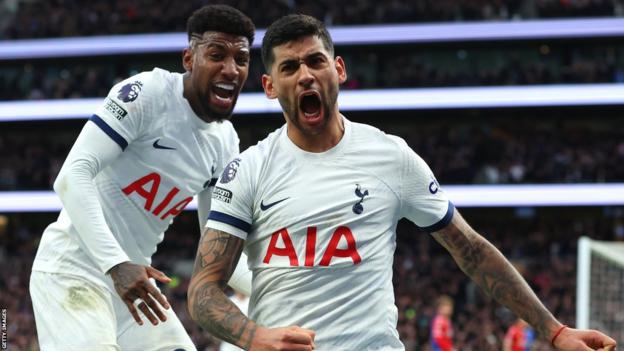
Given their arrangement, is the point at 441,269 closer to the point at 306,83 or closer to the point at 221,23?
the point at 221,23

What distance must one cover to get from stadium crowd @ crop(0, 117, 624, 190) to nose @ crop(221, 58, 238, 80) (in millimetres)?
24541

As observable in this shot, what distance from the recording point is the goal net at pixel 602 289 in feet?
43.5

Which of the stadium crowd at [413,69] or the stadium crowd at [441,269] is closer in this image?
the stadium crowd at [441,269]

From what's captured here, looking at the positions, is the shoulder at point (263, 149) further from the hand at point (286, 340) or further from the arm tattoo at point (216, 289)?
the hand at point (286, 340)

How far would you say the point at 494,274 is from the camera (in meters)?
4.19

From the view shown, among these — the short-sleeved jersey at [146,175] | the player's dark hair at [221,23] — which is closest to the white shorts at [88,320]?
the short-sleeved jersey at [146,175]

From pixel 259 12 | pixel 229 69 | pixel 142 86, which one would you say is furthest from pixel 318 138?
pixel 259 12

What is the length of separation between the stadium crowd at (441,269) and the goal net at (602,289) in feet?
16.9

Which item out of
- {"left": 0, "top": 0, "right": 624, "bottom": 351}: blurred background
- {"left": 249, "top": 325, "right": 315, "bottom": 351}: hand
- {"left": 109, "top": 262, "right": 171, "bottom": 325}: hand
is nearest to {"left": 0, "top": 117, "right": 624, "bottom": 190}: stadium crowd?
{"left": 0, "top": 0, "right": 624, "bottom": 351}: blurred background

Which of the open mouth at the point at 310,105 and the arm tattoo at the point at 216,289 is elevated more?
the open mouth at the point at 310,105

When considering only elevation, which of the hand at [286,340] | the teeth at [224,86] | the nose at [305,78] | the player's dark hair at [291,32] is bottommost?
the hand at [286,340]

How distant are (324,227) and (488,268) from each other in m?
0.81

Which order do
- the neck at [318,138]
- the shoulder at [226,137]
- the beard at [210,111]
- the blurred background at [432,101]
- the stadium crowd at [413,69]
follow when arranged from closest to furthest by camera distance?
the neck at [318,138]
the beard at [210,111]
the shoulder at [226,137]
the blurred background at [432,101]
the stadium crowd at [413,69]

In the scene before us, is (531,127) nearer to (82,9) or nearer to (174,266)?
(174,266)
